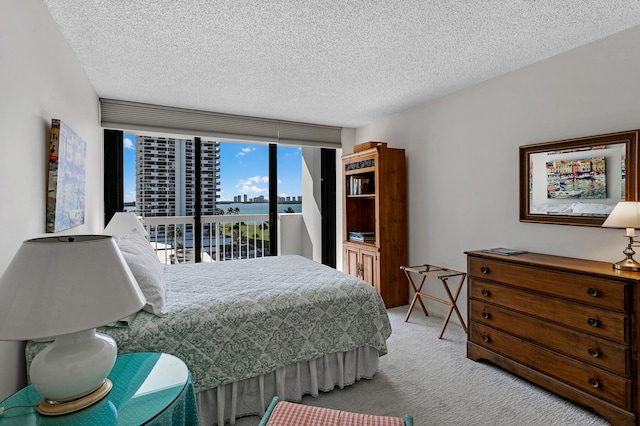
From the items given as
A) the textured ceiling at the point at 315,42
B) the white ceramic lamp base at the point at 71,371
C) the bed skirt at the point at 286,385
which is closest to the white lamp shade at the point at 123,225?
the textured ceiling at the point at 315,42

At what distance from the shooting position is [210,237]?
17.1 feet

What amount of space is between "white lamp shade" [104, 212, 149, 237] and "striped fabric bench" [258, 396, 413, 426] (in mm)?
2431

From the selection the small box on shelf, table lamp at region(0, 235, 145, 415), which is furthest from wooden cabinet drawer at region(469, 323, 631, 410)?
table lamp at region(0, 235, 145, 415)

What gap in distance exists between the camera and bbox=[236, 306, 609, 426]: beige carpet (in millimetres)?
2033

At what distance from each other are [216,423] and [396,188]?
10.2ft

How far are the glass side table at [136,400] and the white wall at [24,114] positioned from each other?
0.40m

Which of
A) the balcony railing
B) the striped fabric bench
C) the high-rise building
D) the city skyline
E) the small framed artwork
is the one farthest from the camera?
the city skyline

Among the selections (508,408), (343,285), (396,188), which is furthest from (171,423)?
(396,188)

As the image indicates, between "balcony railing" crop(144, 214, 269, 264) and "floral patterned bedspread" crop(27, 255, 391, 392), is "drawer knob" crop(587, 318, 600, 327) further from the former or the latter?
"balcony railing" crop(144, 214, 269, 264)

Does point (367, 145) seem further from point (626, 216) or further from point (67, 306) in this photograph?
point (67, 306)

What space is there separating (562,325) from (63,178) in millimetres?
3325

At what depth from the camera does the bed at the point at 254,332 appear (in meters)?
1.88

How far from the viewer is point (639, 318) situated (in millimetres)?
1843

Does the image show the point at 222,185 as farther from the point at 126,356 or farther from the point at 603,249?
the point at 603,249
